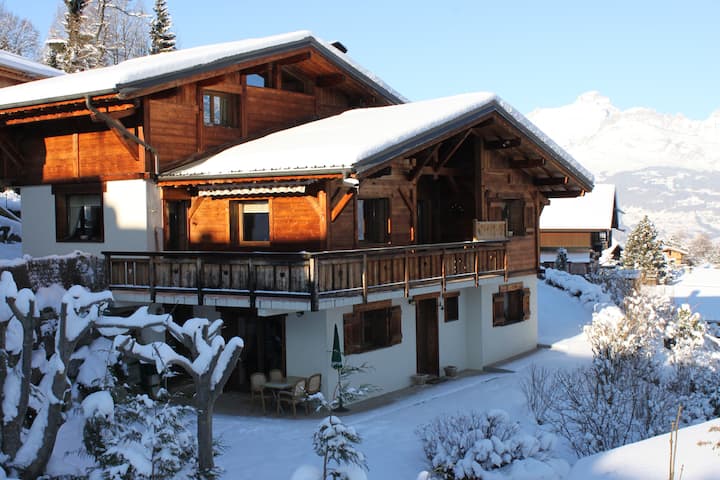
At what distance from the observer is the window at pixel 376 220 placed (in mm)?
21000

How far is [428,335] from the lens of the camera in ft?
A: 72.9

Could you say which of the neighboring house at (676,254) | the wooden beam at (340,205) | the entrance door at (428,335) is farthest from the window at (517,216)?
the neighboring house at (676,254)

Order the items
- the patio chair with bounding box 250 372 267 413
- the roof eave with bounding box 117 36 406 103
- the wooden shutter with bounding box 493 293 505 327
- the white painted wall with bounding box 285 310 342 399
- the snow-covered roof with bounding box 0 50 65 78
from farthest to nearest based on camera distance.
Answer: the snow-covered roof with bounding box 0 50 65 78 < the wooden shutter with bounding box 493 293 505 327 < the roof eave with bounding box 117 36 406 103 < the white painted wall with bounding box 285 310 342 399 < the patio chair with bounding box 250 372 267 413

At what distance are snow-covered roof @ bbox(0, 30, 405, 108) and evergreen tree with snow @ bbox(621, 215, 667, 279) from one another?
→ 41.8 m

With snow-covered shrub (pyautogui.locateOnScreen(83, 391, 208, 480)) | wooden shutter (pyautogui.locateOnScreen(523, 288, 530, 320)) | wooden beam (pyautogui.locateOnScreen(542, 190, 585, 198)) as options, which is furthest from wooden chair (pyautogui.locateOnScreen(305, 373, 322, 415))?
wooden beam (pyautogui.locateOnScreen(542, 190, 585, 198))

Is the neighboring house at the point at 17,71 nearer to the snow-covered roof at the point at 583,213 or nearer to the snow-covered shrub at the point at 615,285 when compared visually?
the snow-covered shrub at the point at 615,285

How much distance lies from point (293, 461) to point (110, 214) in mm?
9127

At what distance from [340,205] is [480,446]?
669cm

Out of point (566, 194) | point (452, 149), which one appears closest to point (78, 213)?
point (452, 149)

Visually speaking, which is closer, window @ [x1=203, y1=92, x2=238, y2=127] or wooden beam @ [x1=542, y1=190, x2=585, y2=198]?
window @ [x1=203, y1=92, x2=238, y2=127]

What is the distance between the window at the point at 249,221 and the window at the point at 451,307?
5.74 m

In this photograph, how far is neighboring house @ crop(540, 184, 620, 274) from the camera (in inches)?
2124

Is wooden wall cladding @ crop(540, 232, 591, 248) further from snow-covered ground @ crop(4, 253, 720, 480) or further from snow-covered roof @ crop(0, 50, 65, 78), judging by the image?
snow-covered roof @ crop(0, 50, 65, 78)

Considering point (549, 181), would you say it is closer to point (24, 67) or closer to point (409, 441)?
point (409, 441)
